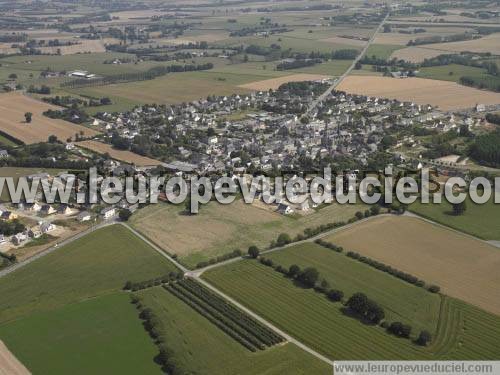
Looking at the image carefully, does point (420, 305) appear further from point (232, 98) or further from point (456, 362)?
point (232, 98)

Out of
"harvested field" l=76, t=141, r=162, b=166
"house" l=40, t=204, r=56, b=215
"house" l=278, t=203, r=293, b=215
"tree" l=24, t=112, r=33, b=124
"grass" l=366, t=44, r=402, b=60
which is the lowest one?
"house" l=278, t=203, r=293, b=215

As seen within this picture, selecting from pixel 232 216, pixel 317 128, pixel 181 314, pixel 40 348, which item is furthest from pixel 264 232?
pixel 317 128

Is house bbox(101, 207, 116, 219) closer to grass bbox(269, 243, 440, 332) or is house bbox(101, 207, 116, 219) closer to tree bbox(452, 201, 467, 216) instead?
grass bbox(269, 243, 440, 332)

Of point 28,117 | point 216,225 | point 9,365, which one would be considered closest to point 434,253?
point 216,225

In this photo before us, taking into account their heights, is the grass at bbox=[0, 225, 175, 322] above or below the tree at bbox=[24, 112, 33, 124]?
below

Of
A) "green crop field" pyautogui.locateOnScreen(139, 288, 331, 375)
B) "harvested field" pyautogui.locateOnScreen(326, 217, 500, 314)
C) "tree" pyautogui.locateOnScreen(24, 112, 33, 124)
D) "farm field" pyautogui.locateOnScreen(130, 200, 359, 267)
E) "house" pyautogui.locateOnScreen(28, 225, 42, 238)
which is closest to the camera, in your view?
"green crop field" pyautogui.locateOnScreen(139, 288, 331, 375)

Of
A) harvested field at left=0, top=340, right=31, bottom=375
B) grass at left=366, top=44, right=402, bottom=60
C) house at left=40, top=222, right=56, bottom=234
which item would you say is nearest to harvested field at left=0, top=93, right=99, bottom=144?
house at left=40, top=222, right=56, bottom=234

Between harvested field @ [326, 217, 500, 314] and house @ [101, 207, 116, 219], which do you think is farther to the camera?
house @ [101, 207, 116, 219]

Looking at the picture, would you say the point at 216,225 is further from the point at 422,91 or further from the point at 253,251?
the point at 422,91
